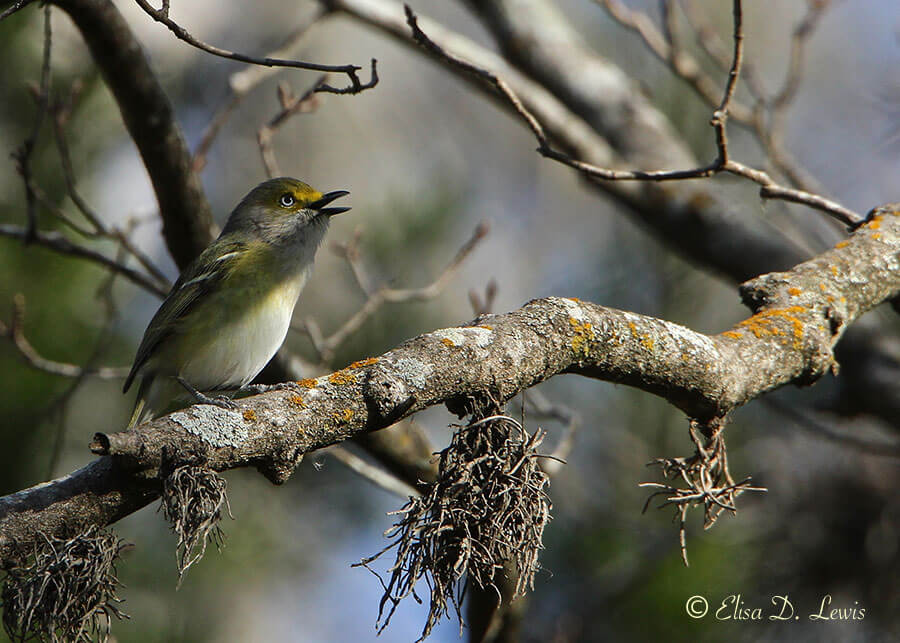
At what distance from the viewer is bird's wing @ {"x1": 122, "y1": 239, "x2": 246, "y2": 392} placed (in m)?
4.39

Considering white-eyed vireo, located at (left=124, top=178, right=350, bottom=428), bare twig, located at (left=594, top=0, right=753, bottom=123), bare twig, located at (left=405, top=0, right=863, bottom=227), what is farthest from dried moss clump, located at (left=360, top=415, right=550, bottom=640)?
bare twig, located at (left=594, top=0, right=753, bottom=123)

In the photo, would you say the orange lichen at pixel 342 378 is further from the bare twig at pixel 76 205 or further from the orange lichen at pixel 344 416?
the bare twig at pixel 76 205

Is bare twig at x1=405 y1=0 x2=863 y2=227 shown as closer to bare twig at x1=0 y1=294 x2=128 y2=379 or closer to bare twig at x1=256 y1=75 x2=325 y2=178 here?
bare twig at x1=256 y1=75 x2=325 y2=178

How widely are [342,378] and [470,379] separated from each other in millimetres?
346

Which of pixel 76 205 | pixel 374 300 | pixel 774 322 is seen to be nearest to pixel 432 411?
pixel 374 300

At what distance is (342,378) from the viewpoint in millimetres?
2270

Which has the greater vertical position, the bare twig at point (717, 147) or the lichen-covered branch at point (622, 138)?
the lichen-covered branch at point (622, 138)

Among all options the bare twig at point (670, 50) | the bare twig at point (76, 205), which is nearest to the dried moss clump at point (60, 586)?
the bare twig at point (76, 205)

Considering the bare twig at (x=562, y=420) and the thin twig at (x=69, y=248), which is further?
the bare twig at (x=562, y=420)

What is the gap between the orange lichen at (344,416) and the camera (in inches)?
86.8

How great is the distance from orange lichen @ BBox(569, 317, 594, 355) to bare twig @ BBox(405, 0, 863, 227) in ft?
2.46

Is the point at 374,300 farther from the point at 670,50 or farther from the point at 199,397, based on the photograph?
the point at 670,50

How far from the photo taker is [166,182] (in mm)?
3932

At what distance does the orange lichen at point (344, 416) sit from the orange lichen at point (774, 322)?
143 cm
